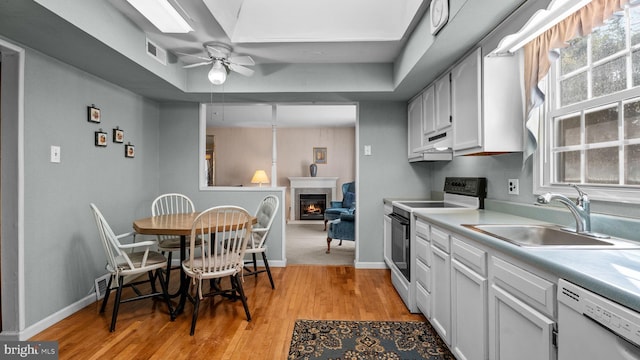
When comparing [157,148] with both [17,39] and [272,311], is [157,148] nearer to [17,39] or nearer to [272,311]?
[17,39]

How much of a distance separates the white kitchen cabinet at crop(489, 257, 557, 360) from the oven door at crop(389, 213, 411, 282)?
1228 millimetres

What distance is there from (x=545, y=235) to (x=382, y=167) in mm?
2292

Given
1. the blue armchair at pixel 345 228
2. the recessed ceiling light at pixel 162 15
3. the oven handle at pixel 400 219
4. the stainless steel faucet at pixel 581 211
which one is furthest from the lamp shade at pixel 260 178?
the stainless steel faucet at pixel 581 211

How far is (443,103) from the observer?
9.07ft

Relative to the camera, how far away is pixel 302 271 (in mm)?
3773

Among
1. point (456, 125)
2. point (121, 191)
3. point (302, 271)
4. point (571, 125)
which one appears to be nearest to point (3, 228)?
point (121, 191)

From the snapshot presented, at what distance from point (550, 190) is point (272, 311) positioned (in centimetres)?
223

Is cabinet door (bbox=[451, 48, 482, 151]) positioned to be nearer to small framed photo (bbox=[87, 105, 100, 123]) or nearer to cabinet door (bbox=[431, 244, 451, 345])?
cabinet door (bbox=[431, 244, 451, 345])

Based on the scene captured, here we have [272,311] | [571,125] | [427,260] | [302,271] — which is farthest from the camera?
[302,271]

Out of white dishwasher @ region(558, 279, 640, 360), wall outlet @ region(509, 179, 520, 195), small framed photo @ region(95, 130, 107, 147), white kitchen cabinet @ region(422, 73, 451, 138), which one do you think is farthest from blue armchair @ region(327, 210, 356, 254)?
white dishwasher @ region(558, 279, 640, 360)

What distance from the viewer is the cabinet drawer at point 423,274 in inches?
90.0

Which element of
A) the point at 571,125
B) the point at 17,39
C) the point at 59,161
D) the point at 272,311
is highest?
the point at 17,39

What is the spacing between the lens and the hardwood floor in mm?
2062

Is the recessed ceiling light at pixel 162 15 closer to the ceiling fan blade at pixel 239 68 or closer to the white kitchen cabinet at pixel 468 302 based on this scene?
the ceiling fan blade at pixel 239 68
